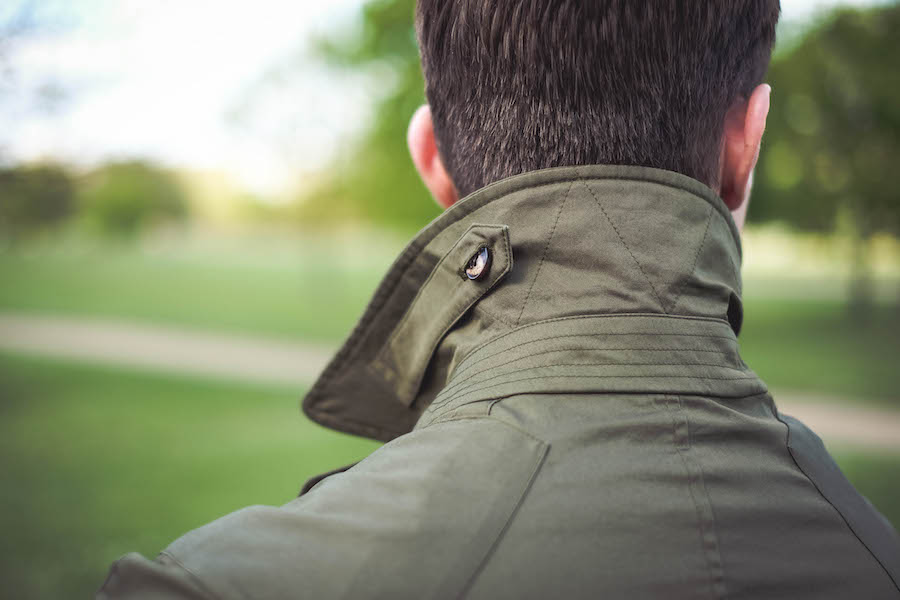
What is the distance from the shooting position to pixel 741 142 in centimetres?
145

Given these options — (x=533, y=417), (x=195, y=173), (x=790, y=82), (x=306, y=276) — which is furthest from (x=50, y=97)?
(x=195, y=173)

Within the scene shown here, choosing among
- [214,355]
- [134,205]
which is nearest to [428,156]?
[214,355]

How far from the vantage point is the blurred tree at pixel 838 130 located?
14.4m

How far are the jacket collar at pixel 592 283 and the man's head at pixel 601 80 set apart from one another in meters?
0.08

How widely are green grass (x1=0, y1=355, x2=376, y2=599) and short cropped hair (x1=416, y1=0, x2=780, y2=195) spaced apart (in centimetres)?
541

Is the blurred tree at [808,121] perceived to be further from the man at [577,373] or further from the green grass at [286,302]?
the man at [577,373]

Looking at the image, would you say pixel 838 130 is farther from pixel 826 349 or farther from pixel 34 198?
pixel 34 198

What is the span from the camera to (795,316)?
70.7 ft

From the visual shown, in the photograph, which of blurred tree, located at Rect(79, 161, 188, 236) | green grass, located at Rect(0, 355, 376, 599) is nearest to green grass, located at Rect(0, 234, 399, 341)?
blurred tree, located at Rect(79, 161, 188, 236)

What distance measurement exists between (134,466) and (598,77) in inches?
326

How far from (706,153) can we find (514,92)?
0.37m

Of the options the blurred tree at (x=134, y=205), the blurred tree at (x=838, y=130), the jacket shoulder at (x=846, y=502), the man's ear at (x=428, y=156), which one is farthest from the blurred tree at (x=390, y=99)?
the blurred tree at (x=134, y=205)

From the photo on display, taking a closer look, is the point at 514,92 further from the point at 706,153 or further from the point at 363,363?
the point at 363,363

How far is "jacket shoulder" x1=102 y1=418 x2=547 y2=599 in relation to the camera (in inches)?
38.4
